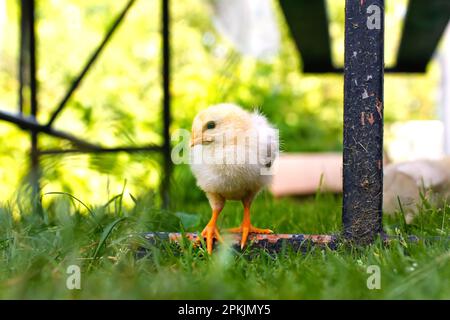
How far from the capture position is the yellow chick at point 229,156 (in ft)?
5.00

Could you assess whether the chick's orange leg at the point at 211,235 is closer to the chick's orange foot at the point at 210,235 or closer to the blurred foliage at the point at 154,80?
the chick's orange foot at the point at 210,235

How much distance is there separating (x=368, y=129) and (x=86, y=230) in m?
0.78

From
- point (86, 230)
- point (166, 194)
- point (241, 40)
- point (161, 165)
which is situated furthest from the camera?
point (241, 40)

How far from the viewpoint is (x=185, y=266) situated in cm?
135

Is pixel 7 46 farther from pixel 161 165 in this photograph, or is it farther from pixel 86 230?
pixel 86 230

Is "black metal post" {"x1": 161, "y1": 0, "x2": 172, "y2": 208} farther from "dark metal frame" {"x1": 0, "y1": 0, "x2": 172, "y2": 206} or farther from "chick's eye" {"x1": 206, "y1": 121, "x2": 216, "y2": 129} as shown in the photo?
"chick's eye" {"x1": 206, "y1": 121, "x2": 216, "y2": 129}

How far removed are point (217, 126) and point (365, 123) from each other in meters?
0.37

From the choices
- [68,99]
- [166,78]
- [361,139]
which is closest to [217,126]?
[361,139]

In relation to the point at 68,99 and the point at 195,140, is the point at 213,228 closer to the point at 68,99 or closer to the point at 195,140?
the point at 195,140

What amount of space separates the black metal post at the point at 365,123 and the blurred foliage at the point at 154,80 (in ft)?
9.40

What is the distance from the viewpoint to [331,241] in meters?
1.52

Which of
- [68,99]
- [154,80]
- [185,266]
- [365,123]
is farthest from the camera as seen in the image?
[154,80]
